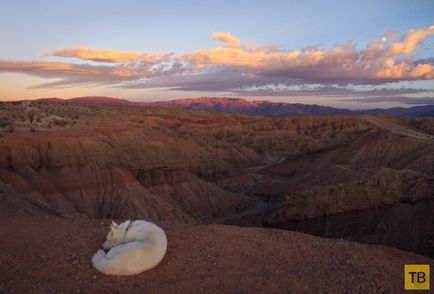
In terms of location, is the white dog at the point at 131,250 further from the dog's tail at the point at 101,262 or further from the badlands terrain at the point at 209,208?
the badlands terrain at the point at 209,208

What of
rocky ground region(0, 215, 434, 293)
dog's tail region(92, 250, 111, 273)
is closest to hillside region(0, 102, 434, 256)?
rocky ground region(0, 215, 434, 293)

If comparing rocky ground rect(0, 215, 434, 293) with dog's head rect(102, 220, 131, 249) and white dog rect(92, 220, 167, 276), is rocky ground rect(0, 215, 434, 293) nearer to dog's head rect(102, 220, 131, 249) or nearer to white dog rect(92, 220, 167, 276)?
white dog rect(92, 220, 167, 276)

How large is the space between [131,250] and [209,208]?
30233 millimetres

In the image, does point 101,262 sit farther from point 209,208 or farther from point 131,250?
point 209,208

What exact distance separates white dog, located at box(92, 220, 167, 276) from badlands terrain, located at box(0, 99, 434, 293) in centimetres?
17

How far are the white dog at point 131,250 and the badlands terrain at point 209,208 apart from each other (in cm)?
17

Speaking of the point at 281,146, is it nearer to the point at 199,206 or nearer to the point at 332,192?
the point at 199,206

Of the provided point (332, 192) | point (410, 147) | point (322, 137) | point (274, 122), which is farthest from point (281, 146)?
point (332, 192)

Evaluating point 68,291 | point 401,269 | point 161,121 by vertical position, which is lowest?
point 161,121

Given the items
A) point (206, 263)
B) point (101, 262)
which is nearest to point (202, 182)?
point (206, 263)

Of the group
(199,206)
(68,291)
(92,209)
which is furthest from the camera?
(199,206)

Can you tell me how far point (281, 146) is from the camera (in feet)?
279

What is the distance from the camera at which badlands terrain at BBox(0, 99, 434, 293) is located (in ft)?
23.8

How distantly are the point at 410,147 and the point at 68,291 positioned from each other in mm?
45961
